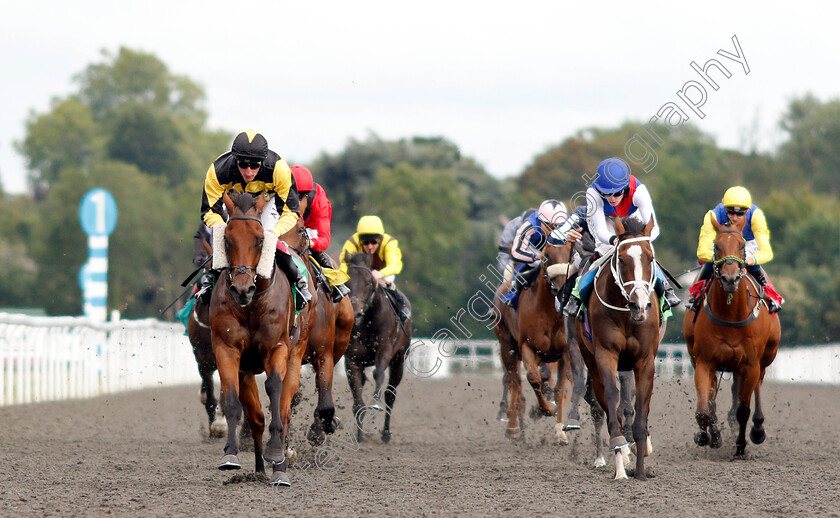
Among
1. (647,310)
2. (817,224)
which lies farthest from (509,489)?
(817,224)

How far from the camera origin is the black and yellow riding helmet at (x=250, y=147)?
27.2 ft

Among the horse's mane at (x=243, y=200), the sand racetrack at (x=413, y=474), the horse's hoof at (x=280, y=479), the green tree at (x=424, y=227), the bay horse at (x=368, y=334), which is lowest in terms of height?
the sand racetrack at (x=413, y=474)

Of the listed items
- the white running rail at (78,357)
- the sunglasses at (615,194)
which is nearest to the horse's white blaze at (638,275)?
the sunglasses at (615,194)

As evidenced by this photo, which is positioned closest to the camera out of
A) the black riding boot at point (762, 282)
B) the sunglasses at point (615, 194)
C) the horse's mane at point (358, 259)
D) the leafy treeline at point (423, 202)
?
the sunglasses at point (615, 194)

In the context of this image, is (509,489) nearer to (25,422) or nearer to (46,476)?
(46,476)

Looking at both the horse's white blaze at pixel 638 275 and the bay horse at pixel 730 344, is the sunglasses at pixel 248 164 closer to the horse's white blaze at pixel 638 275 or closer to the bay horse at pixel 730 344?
the horse's white blaze at pixel 638 275

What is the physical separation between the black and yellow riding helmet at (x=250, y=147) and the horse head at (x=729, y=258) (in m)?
3.83

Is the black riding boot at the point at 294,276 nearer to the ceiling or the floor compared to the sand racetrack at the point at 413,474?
nearer to the ceiling

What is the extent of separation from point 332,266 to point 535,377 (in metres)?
2.38

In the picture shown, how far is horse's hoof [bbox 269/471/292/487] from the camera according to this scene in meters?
8.02

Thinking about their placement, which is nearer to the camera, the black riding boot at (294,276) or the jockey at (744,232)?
the black riding boot at (294,276)

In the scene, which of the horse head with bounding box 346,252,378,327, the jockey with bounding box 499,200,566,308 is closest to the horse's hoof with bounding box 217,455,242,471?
the jockey with bounding box 499,200,566,308

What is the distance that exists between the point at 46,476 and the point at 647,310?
15.0 feet

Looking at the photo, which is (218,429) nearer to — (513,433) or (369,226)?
(513,433)
